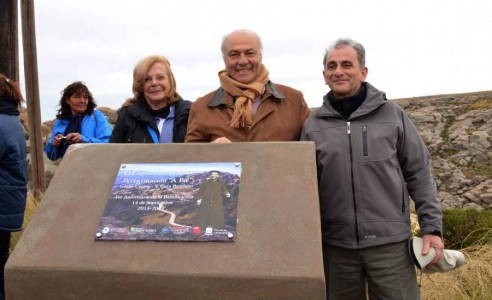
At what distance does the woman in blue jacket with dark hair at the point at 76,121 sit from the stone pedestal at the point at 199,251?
8.01 ft

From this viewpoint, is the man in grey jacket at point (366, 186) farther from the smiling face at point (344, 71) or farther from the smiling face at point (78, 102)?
the smiling face at point (78, 102)

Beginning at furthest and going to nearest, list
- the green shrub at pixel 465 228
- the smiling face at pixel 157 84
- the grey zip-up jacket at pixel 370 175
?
the green shrub at pixel 465 228
the smiling face at pixel 157 84
the grey zip-up jacket at pixel 370 175

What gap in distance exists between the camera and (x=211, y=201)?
2.53 metres

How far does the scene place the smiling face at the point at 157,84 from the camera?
3598 mm

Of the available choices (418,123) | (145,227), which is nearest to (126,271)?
(145,227)

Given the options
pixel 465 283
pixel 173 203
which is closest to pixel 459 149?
pixel 465 283

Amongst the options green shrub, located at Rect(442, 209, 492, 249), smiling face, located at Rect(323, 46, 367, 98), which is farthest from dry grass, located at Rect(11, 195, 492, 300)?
smiling face, located at Rect(323, 46, 367, 98)

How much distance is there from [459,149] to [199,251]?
49.7ft

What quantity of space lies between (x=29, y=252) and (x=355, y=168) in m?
1.71

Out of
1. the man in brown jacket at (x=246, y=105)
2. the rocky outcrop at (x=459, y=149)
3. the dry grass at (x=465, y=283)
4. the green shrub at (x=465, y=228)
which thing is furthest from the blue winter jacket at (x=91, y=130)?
the rocky outcrop at (x=459, y=149)

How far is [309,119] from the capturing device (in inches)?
120

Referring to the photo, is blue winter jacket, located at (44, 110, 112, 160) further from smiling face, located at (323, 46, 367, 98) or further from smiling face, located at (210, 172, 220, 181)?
smiling face, located at (323, 46, 367, 98)

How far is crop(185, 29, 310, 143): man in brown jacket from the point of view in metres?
3.04

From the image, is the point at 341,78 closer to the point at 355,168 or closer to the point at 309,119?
the point at 309,119
